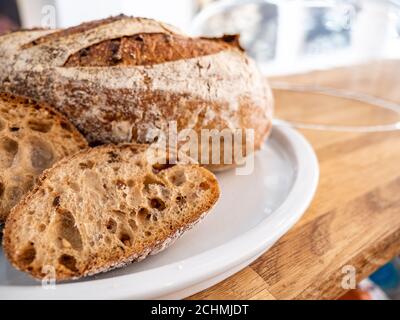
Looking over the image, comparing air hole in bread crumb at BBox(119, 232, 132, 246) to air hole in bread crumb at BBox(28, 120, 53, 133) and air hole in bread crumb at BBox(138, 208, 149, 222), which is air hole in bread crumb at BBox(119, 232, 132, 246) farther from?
air hole in bread crumb at BBox(28, 120, 53, 133)

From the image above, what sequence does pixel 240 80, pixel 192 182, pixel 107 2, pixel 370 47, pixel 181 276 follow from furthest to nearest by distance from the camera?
pixel 107 2 → pixel 370 47 → pixel 240 80 → pixel 192 182 → pixel 181 276

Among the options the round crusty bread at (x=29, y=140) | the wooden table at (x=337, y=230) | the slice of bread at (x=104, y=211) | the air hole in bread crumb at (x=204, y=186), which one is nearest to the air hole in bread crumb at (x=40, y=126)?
the round crusty bread at (x=29, y=140)

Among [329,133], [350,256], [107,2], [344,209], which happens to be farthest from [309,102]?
[107,2]

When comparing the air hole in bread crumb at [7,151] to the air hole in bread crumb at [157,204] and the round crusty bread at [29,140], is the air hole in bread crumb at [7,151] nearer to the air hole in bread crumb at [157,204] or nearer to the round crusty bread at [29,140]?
the round crusty bread at [29,140]

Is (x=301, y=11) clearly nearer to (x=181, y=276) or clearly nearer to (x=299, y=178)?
(x=299, y=178)

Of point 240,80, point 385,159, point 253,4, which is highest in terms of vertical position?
point 253,4
